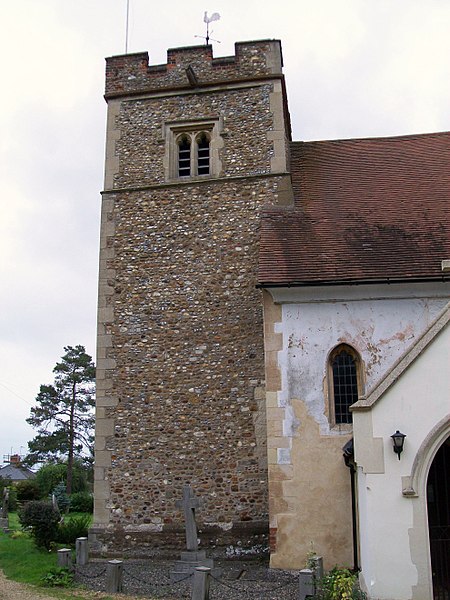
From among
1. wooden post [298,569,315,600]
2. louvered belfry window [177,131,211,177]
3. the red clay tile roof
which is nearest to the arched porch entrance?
wooden post [298,569,315,600]

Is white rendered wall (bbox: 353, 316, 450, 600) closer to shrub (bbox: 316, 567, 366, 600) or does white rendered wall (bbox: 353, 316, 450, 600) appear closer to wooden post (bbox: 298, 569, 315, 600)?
shrub (bbox: 316, 567, 366, 600)

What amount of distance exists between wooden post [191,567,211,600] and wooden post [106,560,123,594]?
71.7 inches

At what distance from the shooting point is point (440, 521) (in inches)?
392

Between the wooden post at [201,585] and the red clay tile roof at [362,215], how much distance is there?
552 cm

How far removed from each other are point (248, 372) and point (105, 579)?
16.5 feet

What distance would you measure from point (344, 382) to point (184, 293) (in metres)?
4.36

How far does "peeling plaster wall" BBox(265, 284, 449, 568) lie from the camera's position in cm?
1184

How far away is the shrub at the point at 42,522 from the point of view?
15930 millimetres

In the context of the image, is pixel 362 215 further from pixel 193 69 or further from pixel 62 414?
pixel 62 414

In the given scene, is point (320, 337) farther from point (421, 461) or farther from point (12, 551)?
point (12, 551)

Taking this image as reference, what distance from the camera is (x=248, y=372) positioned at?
1389 cm

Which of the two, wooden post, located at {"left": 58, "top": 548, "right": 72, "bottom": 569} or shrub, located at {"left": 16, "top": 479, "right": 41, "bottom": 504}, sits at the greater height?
shrub, located at {"left": 16, "top": 479, "right": 41, "bottom": 504}

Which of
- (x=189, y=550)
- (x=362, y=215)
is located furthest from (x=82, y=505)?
(x=362, y=215)

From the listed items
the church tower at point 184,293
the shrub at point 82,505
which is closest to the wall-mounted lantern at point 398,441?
the church tower at point 184,293
